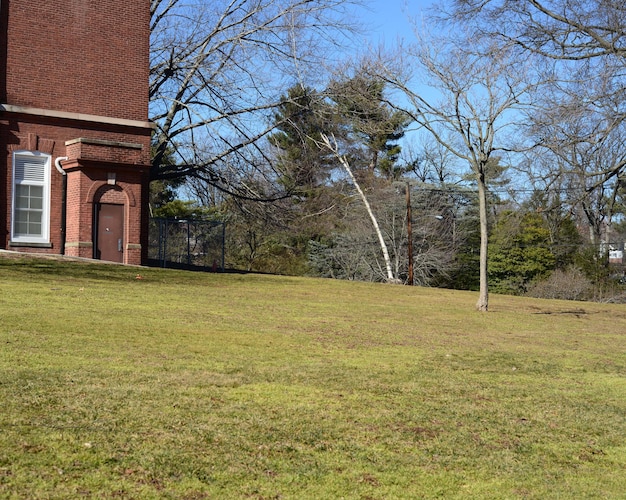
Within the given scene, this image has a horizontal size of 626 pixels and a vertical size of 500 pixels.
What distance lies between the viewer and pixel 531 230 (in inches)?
1989

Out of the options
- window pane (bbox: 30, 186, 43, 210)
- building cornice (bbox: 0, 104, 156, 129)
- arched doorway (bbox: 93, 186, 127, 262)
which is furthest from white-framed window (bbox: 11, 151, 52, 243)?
arched doorway (bbox: 93, 186, 127, 262)

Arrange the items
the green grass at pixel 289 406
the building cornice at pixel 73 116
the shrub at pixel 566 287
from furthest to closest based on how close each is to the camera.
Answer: the shrub at pixel 566 287, the building cornice at pixel 73 116, the green grass at pixel 289 406

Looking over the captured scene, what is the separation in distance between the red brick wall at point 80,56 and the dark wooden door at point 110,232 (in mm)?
3198

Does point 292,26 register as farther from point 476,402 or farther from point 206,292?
point 476,402

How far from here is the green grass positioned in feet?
18.8

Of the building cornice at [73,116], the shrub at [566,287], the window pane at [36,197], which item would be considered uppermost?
the building cornice at [73,116]

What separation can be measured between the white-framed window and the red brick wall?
173 centimetres

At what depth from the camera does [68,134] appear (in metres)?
25.6

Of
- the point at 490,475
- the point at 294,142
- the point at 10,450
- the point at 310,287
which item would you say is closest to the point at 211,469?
the point at 10,450

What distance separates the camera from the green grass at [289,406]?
5723mm

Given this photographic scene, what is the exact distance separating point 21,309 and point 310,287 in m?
11.6

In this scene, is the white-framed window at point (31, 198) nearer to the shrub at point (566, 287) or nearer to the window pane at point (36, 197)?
the window pane at point (36, 197)

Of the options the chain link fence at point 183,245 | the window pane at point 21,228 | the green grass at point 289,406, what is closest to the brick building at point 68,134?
the window pane at point 21,228

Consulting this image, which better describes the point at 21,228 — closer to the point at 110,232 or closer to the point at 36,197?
the point at 36,197
